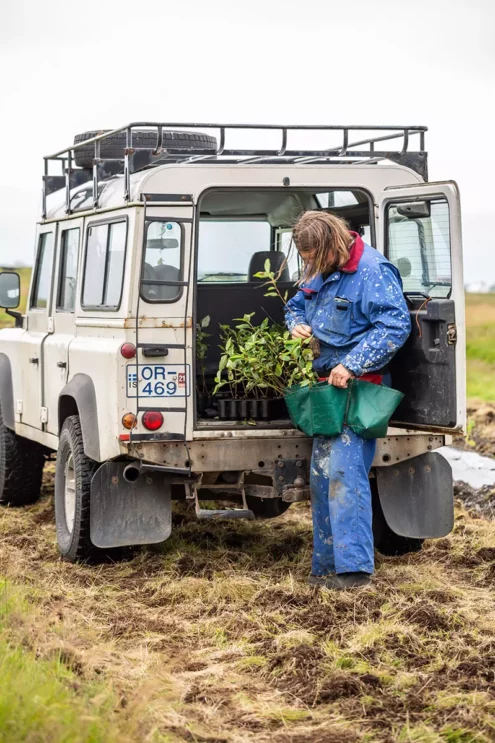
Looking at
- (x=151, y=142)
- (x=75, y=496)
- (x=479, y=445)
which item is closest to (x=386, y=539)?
(x=75, y=496)

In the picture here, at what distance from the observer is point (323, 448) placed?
21.2ft

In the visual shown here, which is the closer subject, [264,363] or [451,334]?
[451,334]

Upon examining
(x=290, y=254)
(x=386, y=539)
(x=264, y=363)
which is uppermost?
(x=290, y=254)

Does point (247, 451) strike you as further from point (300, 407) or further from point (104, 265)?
point (104, 265)

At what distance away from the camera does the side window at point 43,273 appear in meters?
8.49

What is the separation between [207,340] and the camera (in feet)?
25.2

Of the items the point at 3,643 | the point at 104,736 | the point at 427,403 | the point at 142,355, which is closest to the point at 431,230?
the point at 427,403

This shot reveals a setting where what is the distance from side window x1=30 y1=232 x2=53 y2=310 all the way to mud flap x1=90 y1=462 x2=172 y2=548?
2079 mm

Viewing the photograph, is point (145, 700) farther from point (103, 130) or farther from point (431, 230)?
point (103, 130)

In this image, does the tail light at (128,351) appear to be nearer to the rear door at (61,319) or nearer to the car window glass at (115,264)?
the car window glass at (115,264)

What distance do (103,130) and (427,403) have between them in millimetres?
3573

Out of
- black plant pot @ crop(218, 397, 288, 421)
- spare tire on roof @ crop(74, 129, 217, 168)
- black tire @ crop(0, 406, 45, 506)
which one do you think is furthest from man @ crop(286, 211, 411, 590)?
black tire @ crop(0, 406, 45, 506)

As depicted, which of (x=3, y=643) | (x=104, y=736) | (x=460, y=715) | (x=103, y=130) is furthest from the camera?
(x=103, y=130)

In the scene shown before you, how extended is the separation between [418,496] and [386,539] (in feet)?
1.59
